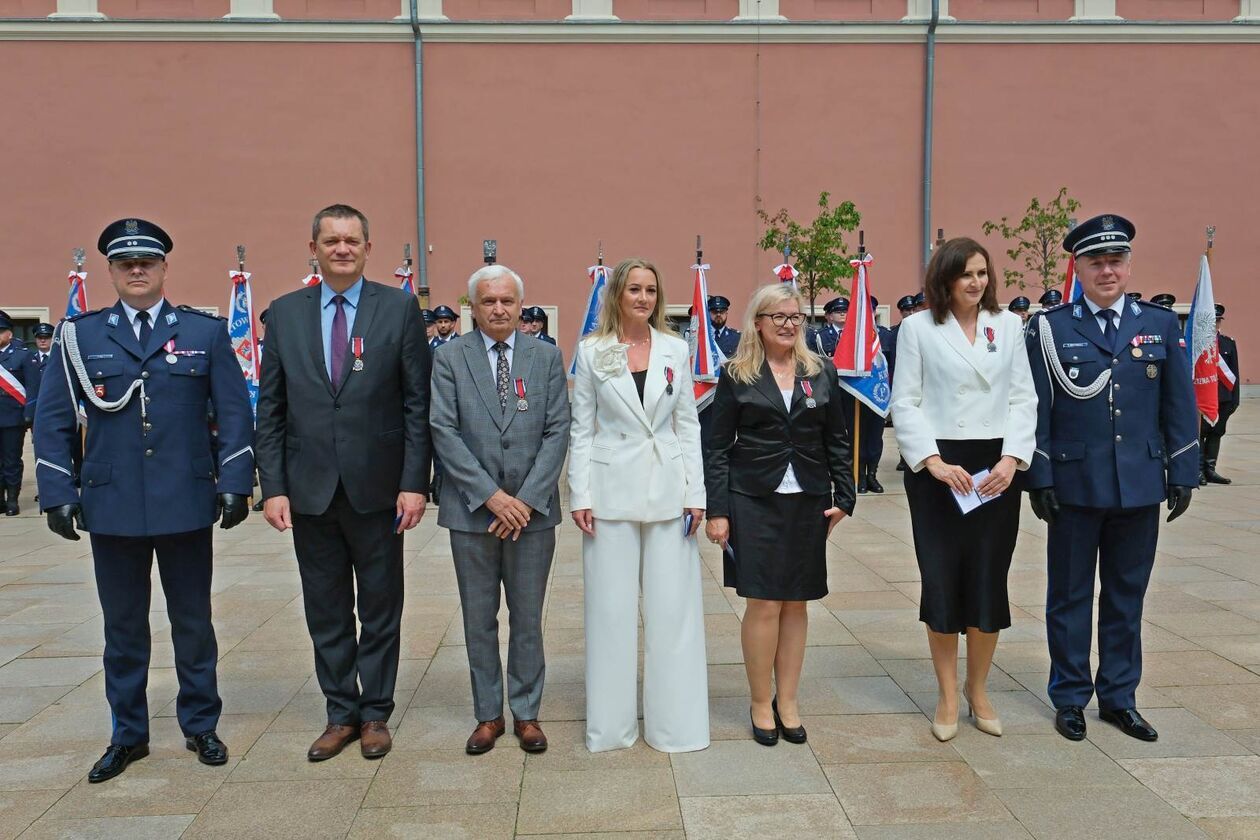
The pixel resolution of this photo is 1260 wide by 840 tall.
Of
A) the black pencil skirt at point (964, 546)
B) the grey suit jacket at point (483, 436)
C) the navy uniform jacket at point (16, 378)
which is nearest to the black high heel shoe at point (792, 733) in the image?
the black pencil skirt at point (964, 546)

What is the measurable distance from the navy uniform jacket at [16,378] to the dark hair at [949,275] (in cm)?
1046

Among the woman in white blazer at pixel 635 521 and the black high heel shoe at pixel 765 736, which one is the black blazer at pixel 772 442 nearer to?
the woman in white blazer at pixel 635 521

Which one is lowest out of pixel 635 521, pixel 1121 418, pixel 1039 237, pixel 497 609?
pixel 497 609

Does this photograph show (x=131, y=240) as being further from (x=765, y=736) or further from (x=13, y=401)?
(x=13, y=401)

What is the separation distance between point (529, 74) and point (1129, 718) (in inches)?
714

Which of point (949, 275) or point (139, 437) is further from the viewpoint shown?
point (949, 275)

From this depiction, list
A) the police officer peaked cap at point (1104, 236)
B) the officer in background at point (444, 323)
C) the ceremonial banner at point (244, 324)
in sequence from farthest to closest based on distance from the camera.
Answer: the officer in background at point (444, 323)
the ceremonial banner at point (244, 324)
the police officer peaked cap at point (1104, 236)

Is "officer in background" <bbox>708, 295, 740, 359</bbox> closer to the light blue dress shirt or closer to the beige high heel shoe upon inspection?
the beige high heel shoe

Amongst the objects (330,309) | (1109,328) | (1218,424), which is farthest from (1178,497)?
(1218,424)

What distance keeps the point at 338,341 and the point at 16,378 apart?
9.29 m

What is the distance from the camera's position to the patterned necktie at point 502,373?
3.75 meters

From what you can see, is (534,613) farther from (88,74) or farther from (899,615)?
(88,74)

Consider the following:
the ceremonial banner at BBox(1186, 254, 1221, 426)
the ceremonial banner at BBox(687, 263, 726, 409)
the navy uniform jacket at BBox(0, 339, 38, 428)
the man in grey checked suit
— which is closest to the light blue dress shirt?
the man in grey checked suit

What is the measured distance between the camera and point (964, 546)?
12.6 feet
